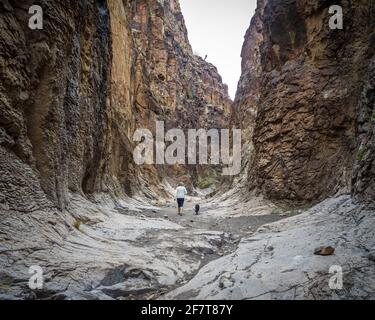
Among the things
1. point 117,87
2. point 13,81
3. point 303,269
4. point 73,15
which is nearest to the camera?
point 303,269

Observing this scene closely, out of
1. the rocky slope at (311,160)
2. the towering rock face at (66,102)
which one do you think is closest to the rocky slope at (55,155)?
the towering rock face at (66,102)

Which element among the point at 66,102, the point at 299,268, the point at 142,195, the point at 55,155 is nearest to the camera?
the point at 299,268

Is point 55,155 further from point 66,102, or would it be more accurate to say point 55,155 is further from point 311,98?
point 311,98

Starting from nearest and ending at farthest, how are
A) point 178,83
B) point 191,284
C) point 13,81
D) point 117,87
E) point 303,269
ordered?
point 303,269 → point 191,284 → point 13,81 → point 117,87 → point 178,83
